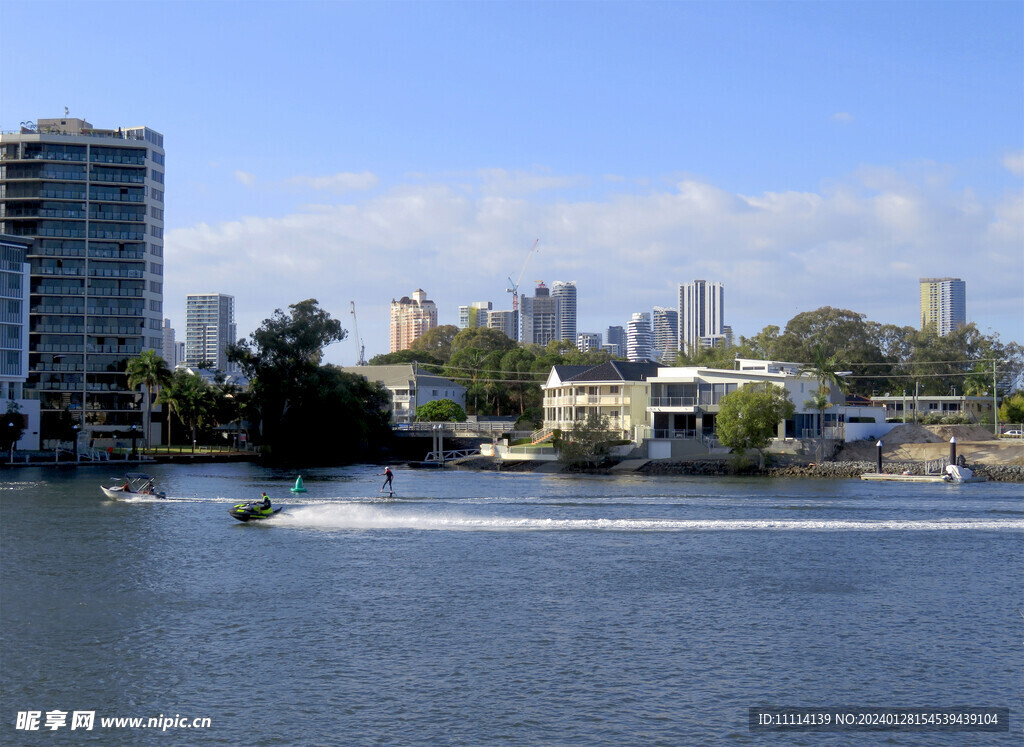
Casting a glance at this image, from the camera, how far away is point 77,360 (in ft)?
439

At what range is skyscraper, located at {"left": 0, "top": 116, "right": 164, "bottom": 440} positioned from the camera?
5251 inches

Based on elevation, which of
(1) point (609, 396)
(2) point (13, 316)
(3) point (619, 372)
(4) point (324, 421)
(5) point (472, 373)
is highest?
(2) point (13, 316)

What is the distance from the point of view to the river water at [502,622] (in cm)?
2192

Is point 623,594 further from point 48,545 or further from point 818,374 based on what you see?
point 818,374

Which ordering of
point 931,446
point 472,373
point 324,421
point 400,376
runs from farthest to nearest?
point 472,373, point 400,376, point 324,421, point 931,446

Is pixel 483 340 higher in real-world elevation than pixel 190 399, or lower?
higher

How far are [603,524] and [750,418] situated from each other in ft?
142

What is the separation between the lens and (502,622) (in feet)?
98.1

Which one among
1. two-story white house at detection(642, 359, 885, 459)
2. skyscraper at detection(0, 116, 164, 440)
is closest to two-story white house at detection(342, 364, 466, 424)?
skyscraper at detection(0, 116, 164, 440)

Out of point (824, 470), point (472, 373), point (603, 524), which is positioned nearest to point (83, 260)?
point (472, 373)

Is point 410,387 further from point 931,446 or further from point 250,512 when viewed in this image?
point 250,512

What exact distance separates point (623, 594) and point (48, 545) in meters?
27.5

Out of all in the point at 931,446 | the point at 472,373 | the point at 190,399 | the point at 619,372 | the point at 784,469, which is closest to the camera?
the point at 784,469

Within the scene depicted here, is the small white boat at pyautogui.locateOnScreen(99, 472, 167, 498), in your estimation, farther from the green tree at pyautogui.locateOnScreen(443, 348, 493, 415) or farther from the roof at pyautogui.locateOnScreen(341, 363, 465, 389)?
the green tree at pyautogui.locateOnScreen(443, 348, 493, 415)
